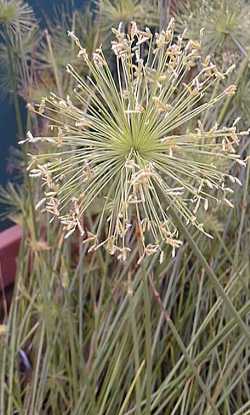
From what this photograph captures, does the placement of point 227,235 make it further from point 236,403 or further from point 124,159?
point 124,159

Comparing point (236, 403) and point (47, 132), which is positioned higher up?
point (47, 132)

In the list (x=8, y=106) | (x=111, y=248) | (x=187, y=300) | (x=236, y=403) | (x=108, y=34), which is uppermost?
(x=108, y=34)

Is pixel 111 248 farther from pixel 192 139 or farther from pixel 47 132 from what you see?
pixel 47 132

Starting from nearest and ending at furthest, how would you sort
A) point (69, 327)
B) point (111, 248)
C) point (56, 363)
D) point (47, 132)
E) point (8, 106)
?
point (111, 248), point (69, 327), point (56, 363), point (47, 132), point (8, 106)

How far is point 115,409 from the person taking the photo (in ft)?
3.79

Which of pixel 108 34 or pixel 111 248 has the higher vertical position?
pixel 108 34

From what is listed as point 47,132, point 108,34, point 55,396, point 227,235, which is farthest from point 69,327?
point 108,34

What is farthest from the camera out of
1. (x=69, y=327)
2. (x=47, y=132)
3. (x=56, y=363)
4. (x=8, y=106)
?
(x=8, y=106)

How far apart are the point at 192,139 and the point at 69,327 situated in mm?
527

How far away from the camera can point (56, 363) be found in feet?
4.04

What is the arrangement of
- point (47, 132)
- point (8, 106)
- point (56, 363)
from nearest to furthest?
point (56, 363)
point (47, 132)
point (8, 106)

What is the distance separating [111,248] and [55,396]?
61 centimetres

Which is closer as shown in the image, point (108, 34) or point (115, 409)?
point (115, 409)

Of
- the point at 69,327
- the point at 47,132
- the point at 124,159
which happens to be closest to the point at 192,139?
the point at 124,159
